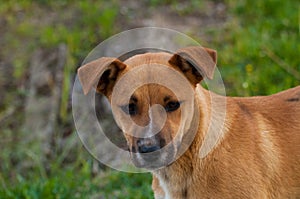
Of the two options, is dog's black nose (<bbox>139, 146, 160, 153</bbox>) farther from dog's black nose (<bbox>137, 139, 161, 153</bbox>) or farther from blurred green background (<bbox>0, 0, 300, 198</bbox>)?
blurred green background (<bbox>0, 0, 300, 198</bbox>)

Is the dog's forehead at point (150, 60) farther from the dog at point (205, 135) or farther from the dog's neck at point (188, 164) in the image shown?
the dog's neck at point (188, 164)

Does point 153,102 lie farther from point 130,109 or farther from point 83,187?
point 83,187

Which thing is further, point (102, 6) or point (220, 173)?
point (102, 6)

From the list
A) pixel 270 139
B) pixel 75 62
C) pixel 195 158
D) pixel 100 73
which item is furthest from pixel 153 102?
pixel 75 62

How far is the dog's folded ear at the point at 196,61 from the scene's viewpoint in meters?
4.82

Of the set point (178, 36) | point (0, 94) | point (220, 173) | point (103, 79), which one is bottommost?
point (0, 94)

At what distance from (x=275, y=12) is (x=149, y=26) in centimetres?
175

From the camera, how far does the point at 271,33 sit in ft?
28.4

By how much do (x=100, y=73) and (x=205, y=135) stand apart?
91 cm

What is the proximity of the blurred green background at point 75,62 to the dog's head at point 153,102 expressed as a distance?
1694 millimetres

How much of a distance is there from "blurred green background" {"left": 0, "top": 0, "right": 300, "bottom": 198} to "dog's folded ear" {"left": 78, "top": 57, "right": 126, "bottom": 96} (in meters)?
1.70

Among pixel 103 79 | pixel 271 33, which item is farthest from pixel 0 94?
pixel 103 79

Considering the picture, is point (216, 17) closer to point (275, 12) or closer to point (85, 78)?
point (275, 12)

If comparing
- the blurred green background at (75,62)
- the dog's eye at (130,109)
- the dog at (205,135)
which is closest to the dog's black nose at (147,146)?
the dog at (205,135)
